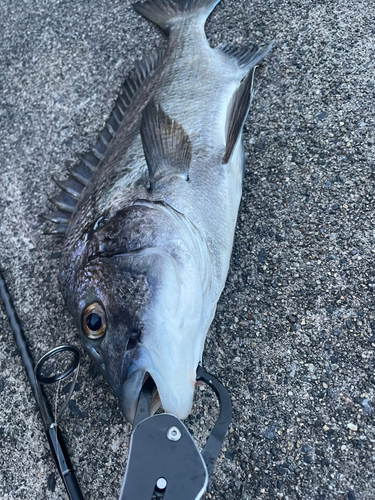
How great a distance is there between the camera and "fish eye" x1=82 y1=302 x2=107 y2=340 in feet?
5.21

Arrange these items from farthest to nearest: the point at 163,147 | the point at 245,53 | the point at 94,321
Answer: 1. the point at 245,53
2. the point at 163,147
3. the point at 94,321

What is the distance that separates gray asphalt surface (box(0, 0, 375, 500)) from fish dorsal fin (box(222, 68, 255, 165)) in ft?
0.94

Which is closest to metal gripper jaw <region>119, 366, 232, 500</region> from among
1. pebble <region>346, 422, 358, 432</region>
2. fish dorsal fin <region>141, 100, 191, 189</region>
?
pebble <region>346, 422, 358, 432</region>

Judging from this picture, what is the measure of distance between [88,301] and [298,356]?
42.6 inches

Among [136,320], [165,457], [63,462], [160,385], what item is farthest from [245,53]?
[63,462]

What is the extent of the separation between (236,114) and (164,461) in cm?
174

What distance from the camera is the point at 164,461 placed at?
1.32m

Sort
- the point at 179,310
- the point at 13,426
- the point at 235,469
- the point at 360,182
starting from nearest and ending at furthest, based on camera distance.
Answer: the point at 179,310 → the point at 235,469 → the point at 13,426 → the point at 360,182

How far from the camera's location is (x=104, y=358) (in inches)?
61.9

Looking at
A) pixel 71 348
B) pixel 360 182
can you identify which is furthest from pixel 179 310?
pixel 360 182

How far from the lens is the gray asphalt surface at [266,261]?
5.87ft

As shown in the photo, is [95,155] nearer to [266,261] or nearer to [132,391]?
[266,261]

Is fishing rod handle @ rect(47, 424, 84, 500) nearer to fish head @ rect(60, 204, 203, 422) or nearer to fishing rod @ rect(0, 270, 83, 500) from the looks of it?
fishing rod @ rect(0, 270, 83, 500)

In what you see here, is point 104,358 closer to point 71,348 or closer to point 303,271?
point 71,348
